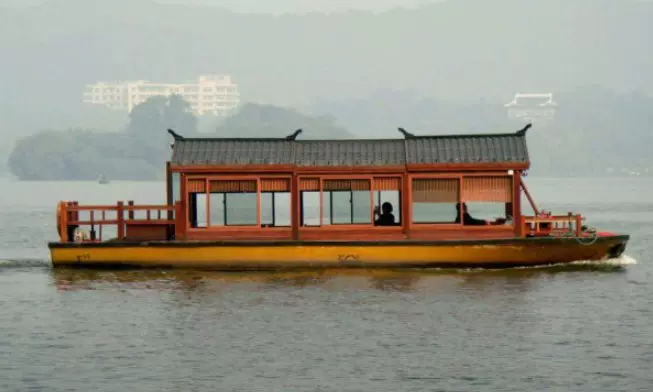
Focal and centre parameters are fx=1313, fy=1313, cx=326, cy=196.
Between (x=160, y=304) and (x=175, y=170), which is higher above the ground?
(x=175, y=170)

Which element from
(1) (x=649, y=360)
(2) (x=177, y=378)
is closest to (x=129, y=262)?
(2) (x=177, y=378)

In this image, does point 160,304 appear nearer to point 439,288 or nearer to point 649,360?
point 439,288

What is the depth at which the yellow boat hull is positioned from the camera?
38.8 metres

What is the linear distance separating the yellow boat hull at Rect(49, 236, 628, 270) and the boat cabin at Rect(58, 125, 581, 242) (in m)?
0.63

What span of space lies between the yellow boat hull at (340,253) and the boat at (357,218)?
3 cm

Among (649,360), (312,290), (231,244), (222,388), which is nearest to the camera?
(222,388)

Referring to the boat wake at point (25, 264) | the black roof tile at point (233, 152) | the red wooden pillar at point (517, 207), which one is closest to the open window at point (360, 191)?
the black roof tile at point (233, 152)

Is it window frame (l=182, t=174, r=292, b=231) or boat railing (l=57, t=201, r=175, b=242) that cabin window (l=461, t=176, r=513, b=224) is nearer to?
window frame (l=182, t=174, r=292, b=231)

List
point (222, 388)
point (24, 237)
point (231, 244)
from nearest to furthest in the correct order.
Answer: point (222, 388)
point (231, 244)
point (24, 237)

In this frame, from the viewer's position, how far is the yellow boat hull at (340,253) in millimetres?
38781

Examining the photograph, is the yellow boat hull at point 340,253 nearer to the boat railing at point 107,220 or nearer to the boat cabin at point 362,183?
the boat cabin at point 362,183

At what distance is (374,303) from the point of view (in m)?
33.8

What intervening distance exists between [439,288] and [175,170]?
8993 mm

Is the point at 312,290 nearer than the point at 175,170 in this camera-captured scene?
Yes
